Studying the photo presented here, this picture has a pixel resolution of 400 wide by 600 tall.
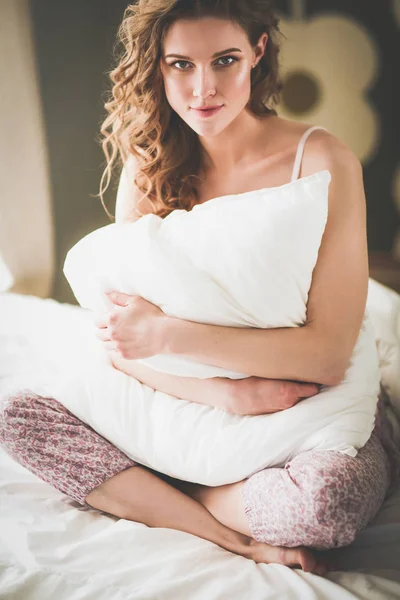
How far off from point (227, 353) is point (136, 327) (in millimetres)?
162

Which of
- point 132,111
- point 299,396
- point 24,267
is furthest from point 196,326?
point 24,267

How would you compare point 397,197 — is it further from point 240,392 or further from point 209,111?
point 240,392

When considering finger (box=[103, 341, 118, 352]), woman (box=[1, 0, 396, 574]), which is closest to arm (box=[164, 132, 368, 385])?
woman (box=[1, 0, 396, 574])

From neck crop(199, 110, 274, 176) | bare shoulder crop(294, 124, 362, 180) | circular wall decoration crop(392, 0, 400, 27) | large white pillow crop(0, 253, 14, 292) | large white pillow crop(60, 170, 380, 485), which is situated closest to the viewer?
large white pillow crop(60, 170, 380, 485)

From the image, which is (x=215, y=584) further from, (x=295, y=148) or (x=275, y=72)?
(x=275, y=72)

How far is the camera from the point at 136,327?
0.92 m

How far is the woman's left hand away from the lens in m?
0.91

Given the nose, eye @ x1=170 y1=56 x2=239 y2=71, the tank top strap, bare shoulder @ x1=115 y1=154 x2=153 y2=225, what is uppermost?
eye @ x1=170 y1=56 x2=239 y2=71

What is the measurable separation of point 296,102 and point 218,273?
0.88m

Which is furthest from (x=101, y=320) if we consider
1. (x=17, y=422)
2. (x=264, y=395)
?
(x=264, y=395)

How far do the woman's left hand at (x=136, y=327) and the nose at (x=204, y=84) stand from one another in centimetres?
38

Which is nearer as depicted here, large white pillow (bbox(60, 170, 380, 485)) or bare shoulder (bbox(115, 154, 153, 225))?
large white pillow (bbox(60, 170, 380, 485))

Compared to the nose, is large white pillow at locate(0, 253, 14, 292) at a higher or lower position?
lower

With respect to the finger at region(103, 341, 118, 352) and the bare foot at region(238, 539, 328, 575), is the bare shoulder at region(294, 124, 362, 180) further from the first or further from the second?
the bare foot at region(238, 539, 328, 575)
